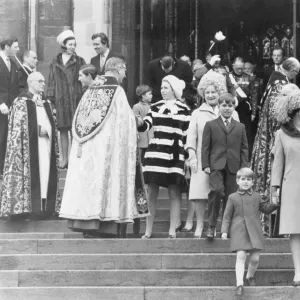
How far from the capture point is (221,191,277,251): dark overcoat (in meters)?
15.1

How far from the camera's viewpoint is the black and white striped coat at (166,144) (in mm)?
16906

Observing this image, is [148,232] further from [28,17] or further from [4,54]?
[28,17]

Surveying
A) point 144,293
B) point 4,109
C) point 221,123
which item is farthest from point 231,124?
point 4,109

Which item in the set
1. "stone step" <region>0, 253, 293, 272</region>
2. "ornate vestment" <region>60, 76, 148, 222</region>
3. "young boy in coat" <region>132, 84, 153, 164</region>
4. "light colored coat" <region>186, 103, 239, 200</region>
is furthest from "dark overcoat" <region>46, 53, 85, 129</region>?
"stone step" <region>0, 253, 293, 272</region>

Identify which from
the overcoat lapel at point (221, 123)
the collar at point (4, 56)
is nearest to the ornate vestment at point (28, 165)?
the collar at point (4, 56)

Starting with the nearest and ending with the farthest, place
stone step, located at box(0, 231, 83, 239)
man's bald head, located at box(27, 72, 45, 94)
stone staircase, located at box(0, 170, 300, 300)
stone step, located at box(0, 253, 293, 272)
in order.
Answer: stone staircase, located at box(0, 170, 300, 300) < stone step, located at box(0, 253, 293, 272) < stone step, located at box(0, 231, 83, 239) < man's bald head, located at box(27, 72, 45, 94)

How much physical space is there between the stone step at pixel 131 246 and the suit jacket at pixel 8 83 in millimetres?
3292

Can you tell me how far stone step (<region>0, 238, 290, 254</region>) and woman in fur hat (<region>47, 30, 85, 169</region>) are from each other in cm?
332

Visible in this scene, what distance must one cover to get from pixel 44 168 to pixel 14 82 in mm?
1847

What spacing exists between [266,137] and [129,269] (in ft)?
8.49

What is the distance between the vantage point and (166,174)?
16.9 meters

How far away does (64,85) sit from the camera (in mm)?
19672

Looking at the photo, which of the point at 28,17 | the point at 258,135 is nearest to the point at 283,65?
the point at 258,135

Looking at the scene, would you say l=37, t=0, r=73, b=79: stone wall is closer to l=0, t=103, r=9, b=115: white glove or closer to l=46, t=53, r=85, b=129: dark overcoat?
l=46, t=53, r=85, b=129: dark overcoat
